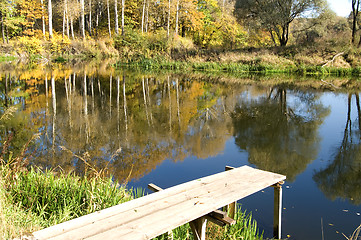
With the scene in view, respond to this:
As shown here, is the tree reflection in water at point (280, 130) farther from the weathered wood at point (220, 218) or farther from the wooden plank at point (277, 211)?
the weathered wood at point (220, 218)

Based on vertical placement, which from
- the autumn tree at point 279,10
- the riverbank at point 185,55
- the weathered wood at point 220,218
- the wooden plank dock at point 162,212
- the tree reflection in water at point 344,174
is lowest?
the tree reflection in water at point 344,174

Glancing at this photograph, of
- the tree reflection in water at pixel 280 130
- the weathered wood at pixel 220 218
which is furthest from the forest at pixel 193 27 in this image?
the weathered wood at pixel 220 218

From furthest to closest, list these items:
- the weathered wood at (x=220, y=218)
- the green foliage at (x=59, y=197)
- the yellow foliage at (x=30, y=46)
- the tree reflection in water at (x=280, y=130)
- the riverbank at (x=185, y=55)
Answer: the yellow foliage at (x=30, y=46) < the riverbank at (x=185, y=55) < the tree reflection in water at (x=280, y=130) < the green foliage at (x=59, y=197) < the weathered wood at (x=220, y=218)

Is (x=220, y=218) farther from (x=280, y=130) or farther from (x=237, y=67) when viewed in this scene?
(x=237, y=67)

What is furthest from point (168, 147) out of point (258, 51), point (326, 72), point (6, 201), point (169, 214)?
point (258, 51)

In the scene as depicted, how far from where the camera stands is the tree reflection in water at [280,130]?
5930 mm

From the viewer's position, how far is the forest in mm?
27906

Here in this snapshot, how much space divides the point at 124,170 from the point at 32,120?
4.20 m

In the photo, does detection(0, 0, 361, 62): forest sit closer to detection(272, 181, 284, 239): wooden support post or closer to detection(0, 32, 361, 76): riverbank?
detection(0, 32, 361, 76): riverbank

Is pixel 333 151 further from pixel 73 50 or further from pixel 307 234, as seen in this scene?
pixel 73 50

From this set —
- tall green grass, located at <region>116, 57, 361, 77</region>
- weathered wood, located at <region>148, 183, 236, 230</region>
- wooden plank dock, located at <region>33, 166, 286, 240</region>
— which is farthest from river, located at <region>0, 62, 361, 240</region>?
tall green grass, located at <region>116, 57, 361, 77</region>

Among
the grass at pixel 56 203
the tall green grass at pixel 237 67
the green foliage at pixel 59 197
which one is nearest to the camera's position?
the grass at pixel 56 203

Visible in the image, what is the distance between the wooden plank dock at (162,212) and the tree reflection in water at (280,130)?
245cm

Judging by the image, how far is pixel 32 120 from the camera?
27.3ft
